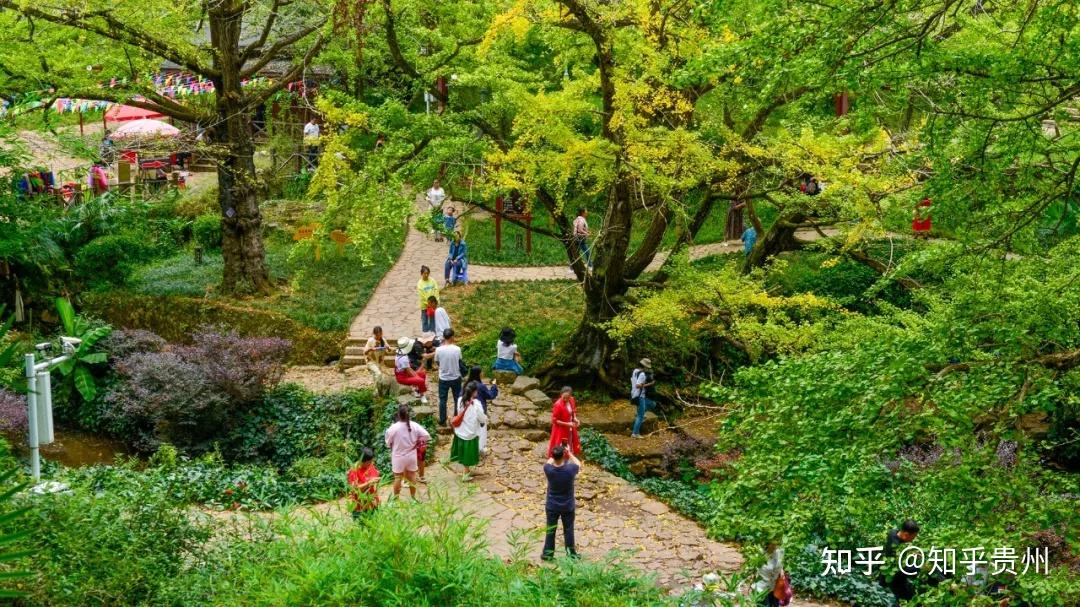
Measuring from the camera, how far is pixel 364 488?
9.52m

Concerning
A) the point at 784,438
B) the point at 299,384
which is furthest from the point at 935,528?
the point at 299,384

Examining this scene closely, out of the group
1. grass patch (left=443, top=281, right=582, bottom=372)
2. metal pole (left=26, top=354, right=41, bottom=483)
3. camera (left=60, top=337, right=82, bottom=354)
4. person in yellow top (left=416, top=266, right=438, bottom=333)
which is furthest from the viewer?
grass patch (left=443, top=281, right=582, bottom=372)

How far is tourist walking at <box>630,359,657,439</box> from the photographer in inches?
608

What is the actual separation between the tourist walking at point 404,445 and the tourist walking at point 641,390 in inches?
171

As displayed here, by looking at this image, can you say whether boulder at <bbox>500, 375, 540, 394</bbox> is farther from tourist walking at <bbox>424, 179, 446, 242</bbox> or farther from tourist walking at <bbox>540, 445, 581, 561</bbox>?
tourist walking at <bbox>540, 445, 581, 561</bbox>

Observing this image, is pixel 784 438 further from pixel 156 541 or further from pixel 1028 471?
pixel 156 541

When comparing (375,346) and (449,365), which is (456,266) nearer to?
(375,346)

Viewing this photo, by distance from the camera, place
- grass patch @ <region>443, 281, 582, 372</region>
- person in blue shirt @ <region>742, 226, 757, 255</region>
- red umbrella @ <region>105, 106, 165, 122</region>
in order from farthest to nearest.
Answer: red umbrella @ <region>105, 106, 165, 122</region> → person in blue shirt @ <region>742, 226, 757, 255</region> → grass patch @ <region>443, 281, 582, 372</region>

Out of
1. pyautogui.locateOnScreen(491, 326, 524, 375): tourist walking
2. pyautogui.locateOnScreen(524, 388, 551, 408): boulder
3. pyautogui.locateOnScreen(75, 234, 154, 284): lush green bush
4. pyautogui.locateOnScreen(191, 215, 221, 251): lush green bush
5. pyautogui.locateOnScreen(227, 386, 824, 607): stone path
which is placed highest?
pyautogui.locateOnScreen(191, 215, 221, 251): lush green bush

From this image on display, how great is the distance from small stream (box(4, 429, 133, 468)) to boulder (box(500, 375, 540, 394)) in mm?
5603

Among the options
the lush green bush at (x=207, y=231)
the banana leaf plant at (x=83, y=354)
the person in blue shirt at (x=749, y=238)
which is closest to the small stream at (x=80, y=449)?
the banana leaf plant at (x=83, y=354)

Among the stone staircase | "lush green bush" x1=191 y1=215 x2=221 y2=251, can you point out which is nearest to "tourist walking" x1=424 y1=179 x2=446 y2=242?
the stone staircase

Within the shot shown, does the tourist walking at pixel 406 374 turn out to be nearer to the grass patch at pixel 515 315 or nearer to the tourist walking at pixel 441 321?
the tourist walking at pixel 441 321

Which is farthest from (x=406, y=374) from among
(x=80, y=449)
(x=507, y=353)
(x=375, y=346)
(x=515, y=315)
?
(x=515, y=315)
